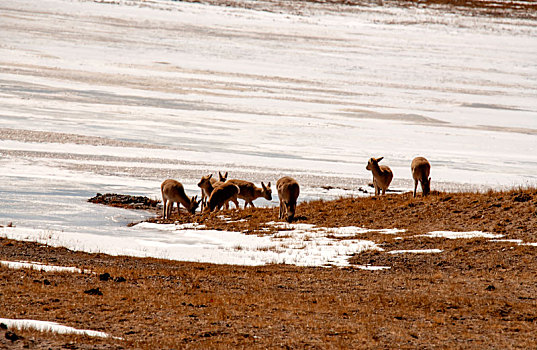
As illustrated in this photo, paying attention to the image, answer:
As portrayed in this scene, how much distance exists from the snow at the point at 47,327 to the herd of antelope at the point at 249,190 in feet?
38.2

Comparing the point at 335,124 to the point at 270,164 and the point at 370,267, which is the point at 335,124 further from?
the point at 370,267

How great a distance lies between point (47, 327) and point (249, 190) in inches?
598

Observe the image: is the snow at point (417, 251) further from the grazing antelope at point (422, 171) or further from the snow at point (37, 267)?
the snow at point (37, 267)

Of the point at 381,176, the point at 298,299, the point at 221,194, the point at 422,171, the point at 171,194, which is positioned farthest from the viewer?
the point at 381,176

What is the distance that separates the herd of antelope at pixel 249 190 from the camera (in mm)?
20469

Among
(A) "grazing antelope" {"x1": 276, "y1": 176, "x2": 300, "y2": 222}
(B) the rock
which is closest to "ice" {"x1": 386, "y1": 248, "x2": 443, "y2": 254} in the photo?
(A) "grazing antelope" {"x1": 276, "y1": 176, "x2": 300, "y2": 222}

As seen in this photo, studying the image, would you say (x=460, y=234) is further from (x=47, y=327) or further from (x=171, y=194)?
(x=47, y=327)

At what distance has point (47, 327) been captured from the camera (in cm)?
884

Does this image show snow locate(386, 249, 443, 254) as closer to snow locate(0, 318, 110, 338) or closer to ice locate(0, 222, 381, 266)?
ice locate(0, 222, 381, 266)

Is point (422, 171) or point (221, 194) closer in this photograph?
point (422, 171)

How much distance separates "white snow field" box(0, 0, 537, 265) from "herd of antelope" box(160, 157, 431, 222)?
1263 mm

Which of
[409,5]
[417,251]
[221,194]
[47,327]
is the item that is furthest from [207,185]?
[409,5]

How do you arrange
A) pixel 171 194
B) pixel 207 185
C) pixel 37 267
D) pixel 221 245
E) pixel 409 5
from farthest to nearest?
pixel 409 5 → pixel 207 185 → pixel 171 194 → pixel 221 245 → pixel 37 267

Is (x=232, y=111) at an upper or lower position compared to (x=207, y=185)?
upper
